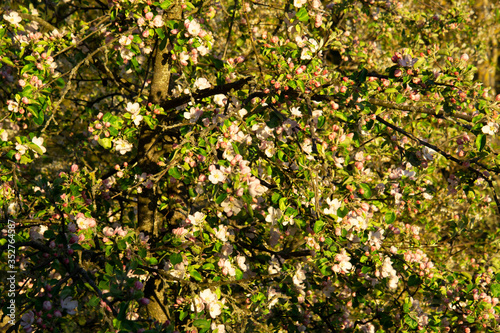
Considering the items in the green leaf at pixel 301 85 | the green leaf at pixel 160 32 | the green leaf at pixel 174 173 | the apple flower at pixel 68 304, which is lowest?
the apple flower at pixel 68 304

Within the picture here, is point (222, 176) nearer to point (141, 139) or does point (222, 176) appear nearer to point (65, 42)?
point (141, 139)

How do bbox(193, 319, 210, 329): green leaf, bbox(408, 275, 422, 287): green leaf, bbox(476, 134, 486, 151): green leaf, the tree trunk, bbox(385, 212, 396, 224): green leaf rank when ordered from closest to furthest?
bbox(193, 319, 210, 329): green leaf
bbox(476, 134, 486, 151): green leaf
bbox(385, 212, 396, 224): green leaf
bbox(408, 275, 422, 287): green leaf
the tree trunk

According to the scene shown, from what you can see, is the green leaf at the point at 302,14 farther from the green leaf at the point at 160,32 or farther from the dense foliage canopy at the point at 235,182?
the green leaf at the point at 160,32

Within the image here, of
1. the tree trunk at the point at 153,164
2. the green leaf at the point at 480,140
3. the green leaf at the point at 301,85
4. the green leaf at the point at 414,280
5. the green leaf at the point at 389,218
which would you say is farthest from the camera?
the tree trunk at the point at 153,164

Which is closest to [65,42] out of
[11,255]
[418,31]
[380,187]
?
[11,255]

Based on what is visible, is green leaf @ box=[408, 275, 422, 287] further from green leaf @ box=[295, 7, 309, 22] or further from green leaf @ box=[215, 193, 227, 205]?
green leaf @ box=[295, 7, 309, 22]

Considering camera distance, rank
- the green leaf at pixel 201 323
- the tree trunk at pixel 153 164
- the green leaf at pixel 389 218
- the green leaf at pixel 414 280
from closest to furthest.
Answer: the green leaf at pixel 201 323 < the green leaf at pixel 389 218 < the green leaf at pixel 414 280 < the tree trunk at pixel 153 164

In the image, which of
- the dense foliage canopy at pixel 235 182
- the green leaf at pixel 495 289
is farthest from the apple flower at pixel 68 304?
the green leaf at pixel 495 289

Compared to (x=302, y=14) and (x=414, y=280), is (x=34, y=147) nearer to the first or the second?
(x=302, y=14)

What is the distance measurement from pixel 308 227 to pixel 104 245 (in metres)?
1.37

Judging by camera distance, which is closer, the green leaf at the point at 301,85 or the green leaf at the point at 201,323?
the green leaf at the point at 201,323

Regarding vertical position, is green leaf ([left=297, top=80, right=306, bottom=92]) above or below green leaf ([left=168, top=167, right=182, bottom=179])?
above

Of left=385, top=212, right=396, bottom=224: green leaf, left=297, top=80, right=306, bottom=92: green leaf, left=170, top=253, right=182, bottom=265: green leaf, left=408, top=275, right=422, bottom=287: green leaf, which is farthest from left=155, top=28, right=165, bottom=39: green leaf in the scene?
left=408, top=275, right=422, bottom=287: green leaf

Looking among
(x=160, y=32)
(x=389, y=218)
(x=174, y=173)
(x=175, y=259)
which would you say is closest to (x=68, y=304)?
(x=175, y=259)
